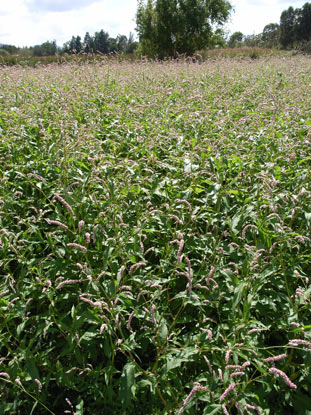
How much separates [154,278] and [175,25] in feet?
92.2

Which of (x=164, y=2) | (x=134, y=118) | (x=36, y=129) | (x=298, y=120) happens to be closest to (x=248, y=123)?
(x=298, y=120)

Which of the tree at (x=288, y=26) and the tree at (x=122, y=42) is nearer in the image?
the tree at (x=122, y=42)

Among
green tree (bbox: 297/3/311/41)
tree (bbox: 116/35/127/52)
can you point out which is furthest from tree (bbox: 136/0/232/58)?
green tree (bbox: 297/3/311/41)

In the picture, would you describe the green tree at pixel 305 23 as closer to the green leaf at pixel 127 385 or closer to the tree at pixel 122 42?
the tree at pixel 122 42

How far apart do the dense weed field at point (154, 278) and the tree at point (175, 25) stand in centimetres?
2483

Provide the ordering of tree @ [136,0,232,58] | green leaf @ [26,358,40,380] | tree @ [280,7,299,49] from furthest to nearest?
tree @ [280,7,299,49] → tree @ [136,0,232,58] → green leaf @ [26,358,40,380]

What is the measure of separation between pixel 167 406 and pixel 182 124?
4.10 m

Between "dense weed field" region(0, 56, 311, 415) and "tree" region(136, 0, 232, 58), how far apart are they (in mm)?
24835

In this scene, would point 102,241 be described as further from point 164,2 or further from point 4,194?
point 164,2

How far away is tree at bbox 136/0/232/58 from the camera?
26.4 m

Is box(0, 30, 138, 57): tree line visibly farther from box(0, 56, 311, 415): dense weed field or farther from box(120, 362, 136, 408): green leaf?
box(120, 362, 136, 408): green leaf

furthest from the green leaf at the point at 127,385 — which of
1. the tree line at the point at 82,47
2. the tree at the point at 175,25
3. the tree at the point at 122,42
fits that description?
the tree at the point at 175,25

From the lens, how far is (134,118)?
5.30 m

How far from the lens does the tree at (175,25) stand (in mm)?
26422
